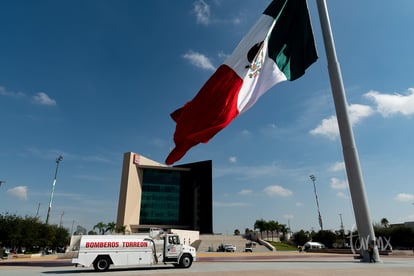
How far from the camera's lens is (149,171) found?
78.9 meters

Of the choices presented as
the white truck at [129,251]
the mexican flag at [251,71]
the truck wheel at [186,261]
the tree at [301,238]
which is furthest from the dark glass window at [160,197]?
the mexican flag at [251,71]

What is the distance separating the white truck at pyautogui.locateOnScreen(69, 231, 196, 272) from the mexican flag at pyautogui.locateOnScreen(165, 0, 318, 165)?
10.9 metres

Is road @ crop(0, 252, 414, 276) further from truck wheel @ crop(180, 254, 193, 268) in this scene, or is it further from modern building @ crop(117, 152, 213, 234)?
modern building @ crop(117, 152, 213, 234)

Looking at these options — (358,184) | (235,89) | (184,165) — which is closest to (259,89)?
(235,89)

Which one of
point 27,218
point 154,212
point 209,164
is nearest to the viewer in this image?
point 27,218

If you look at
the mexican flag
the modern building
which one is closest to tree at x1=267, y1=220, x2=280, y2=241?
the modern building

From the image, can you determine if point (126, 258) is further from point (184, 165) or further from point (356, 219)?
point (184, 165)

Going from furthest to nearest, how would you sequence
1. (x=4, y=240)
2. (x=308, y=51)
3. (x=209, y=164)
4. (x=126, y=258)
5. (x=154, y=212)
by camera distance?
(x=209, y=164) → (x=154, y=212) → (x=4, y=240) → (x=126, y=258) → (x=308, y=51)

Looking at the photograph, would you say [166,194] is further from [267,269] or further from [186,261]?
[267,269]

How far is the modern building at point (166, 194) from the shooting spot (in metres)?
70.4

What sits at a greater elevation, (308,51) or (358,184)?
(308,51)

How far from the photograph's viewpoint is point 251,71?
13.8 meters

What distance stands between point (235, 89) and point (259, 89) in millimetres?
1432

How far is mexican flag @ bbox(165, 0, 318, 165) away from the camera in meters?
13.0
